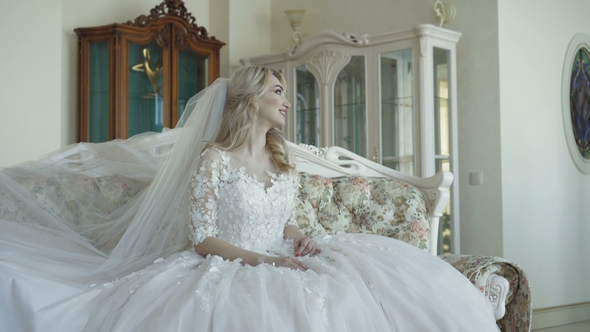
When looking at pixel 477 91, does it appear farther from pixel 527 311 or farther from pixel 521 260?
pixel 527 311

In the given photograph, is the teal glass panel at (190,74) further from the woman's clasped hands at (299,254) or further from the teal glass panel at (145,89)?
the woman's clasped hands at (299,254)

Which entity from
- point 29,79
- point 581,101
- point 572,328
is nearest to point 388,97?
point 581,101

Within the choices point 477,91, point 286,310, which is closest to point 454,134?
point 477,91

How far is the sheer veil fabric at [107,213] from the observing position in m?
2.62

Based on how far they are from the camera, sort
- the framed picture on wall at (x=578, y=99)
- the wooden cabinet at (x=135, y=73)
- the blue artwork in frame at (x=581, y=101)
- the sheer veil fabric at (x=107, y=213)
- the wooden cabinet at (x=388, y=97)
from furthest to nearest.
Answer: the blue artwork in frame at (x=581, y=101) → the framed picture on wall at (x=578, y=99) → the wooden cabinet at (x=135, y=73) → the wooden cabinet at (x=388, y=97) → the sheer veil fabric at (x=107, y=213)

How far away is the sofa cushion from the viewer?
339 centimetres

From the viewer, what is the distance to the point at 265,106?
2951 mm

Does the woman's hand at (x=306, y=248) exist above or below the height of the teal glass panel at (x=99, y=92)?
below

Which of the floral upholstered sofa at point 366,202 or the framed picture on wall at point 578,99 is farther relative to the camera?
the framed picture on wall at point 578,99

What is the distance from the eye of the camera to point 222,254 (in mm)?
2600

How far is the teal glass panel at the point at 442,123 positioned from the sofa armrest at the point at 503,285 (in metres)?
1.57

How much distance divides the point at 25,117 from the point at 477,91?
2.92m

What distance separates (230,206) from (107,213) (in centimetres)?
64

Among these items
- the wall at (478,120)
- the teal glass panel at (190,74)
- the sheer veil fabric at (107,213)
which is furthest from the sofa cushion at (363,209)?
the teal glass panel at (190,74)
